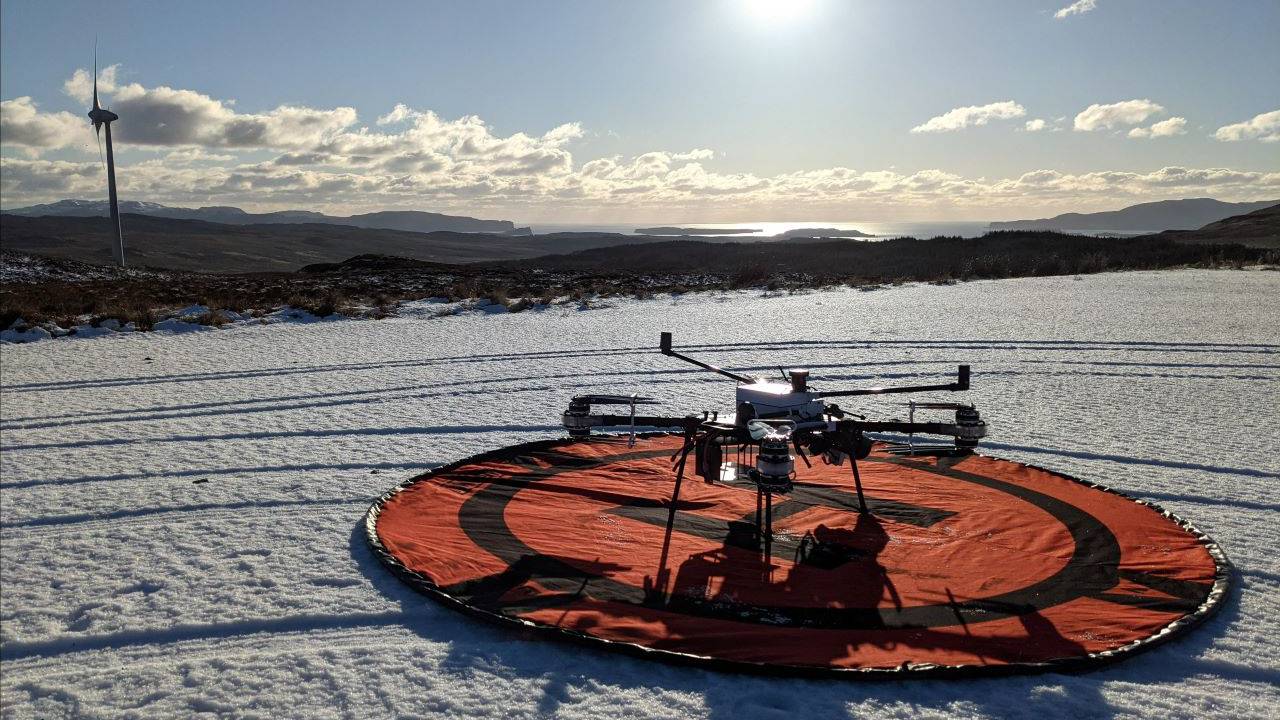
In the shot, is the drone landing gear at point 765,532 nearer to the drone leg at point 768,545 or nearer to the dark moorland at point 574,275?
the drone leg at point 768,545

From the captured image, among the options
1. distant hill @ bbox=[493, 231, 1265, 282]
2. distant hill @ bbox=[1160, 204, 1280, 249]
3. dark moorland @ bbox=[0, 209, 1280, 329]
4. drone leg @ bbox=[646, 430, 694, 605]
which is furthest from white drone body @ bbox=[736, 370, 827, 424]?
distant hill @ bbox=[1160, 204, 1280, 249]

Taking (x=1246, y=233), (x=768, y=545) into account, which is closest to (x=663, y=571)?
(x=768, y=545)

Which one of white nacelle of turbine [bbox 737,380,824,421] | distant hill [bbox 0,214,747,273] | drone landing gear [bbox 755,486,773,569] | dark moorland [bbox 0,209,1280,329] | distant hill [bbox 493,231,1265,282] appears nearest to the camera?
drone landing gear [bbox 755,486,773,569]

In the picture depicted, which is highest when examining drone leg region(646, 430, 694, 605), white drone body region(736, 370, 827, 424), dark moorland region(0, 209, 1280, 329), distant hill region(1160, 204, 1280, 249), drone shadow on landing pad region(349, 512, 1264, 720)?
distant hill region(1160, 204, 1280, 249)

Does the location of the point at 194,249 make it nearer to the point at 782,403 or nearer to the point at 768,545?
the point at 782,403

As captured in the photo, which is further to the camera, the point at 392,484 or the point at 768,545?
the point at 392,484

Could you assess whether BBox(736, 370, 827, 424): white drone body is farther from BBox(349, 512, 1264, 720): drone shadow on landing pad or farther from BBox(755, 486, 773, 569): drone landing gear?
BBox(349, 512, 1264, 720): drone shadow on landing pad

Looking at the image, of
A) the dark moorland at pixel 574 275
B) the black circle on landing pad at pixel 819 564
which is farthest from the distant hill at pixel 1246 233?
the black circle on landing pad at pixel 819 564
